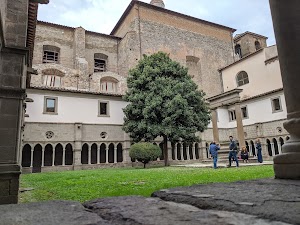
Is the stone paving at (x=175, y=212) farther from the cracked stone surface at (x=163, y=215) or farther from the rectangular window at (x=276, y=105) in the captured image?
the rectangular window at (x=276, y=105)

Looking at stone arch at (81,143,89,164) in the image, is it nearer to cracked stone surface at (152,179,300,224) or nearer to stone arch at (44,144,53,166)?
stone arch at (44,144,53,166)

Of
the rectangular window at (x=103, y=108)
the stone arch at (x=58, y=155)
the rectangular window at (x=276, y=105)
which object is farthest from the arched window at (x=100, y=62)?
the rectangular window at (x=276, y=105)

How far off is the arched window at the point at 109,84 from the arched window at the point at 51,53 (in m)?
5.89

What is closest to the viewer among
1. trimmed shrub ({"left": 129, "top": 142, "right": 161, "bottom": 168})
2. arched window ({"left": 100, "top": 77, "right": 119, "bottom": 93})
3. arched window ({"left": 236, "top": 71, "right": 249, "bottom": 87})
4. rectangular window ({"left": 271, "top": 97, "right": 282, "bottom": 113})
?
trimmed shrub ({"left": 129, "top": 142, "right": 161, "bottom": 168})

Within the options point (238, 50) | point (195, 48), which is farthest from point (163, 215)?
point (238, 50)

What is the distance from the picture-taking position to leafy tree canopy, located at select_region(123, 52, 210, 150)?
18359 mm

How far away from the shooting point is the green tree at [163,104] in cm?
→ 1836

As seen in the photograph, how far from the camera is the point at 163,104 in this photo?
1884cm

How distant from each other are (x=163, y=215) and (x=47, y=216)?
78 centimetres

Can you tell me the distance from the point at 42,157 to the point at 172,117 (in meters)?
10.3

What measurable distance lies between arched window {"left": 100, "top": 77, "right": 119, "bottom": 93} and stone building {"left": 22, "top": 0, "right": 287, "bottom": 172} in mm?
106

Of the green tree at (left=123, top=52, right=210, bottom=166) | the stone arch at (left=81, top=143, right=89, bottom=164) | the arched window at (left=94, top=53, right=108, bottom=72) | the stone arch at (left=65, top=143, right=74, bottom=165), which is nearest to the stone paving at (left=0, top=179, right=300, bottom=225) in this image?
the green tree at (left=123, top=52, right=210, bottom=166)

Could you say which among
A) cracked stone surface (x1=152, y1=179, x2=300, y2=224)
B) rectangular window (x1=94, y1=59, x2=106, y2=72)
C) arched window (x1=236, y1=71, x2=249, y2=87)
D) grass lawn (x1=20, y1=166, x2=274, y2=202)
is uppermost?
rectangular window (x1=94, y1=59, x2=106, y2=72)

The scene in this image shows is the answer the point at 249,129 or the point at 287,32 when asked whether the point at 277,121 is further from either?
the point at 287,32
